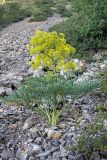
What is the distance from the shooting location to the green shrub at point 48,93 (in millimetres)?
8078

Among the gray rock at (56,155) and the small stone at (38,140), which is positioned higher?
the gray rock at (56,155)

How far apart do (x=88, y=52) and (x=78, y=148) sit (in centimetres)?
838

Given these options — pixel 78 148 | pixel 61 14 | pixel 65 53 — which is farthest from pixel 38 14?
pixel 78 148

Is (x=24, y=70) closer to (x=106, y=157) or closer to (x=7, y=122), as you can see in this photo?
(x=7, y=122)

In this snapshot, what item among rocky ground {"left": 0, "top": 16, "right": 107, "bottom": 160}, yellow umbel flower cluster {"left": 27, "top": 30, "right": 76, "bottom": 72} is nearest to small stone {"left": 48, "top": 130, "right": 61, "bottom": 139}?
rocky ground {"left": 0, "top": 16, "right": 107, "bottom": 160}

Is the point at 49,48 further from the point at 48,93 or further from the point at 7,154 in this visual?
the point at 7,154

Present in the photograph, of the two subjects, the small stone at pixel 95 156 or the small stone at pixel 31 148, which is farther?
the small stone at pixel 31 148

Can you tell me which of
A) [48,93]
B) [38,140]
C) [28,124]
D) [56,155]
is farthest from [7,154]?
[48,93]

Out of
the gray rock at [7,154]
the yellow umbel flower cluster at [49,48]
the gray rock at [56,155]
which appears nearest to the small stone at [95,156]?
the gray rock at [56,155]

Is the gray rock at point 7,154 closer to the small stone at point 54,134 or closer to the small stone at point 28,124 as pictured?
the small stone at point 54,134

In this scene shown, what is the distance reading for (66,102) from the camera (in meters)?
9.21

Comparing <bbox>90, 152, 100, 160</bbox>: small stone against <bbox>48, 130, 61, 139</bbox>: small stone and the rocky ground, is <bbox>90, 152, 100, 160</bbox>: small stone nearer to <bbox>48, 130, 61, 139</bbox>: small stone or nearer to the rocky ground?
the rocky ground

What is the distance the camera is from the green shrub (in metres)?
8.08

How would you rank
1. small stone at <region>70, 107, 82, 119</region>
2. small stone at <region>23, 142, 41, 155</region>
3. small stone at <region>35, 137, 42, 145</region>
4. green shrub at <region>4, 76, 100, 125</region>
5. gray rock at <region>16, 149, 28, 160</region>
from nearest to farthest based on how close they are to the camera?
gray rock at <region>16, 149, 28, 160</region>, small stone at <region>23, 142, 41, 155</region>, small stone at <region>35, 137, 42, 145</region>, green shrub at <region>4, 76, 100, 125</region>, small stone at <region>70, 107, 82, 119</region>
